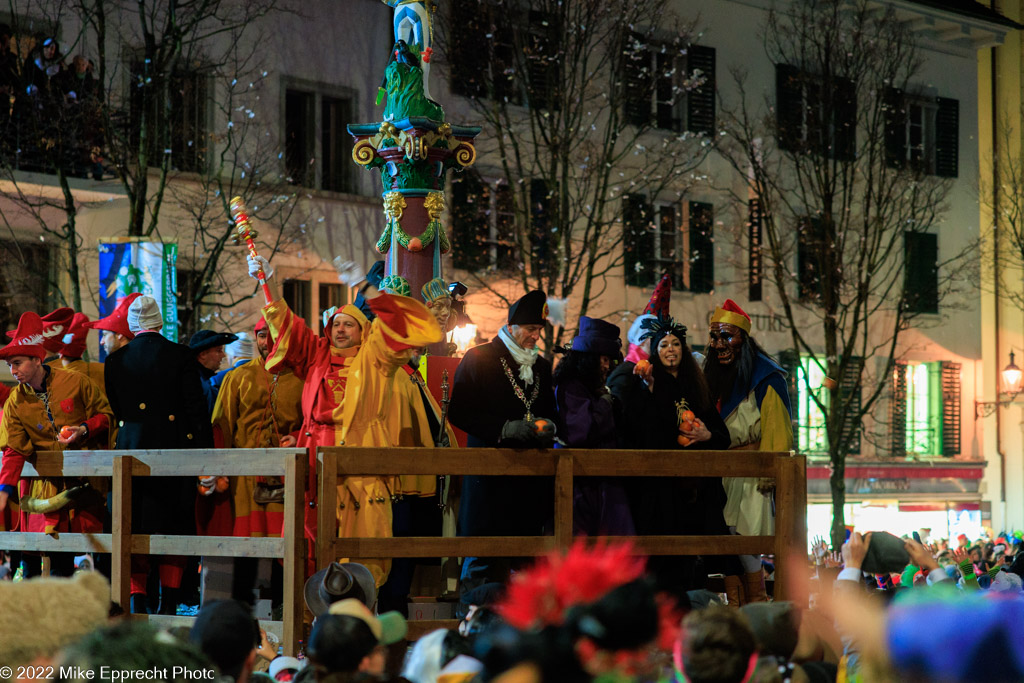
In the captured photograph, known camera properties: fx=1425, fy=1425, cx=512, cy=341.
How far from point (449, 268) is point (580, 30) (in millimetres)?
4110

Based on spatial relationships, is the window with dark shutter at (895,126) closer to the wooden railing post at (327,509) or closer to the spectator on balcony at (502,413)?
the spectator on balcony at (502,413)

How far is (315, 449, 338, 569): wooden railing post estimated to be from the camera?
23.2 feet

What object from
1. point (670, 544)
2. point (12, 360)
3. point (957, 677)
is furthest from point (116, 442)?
point (957, 677)

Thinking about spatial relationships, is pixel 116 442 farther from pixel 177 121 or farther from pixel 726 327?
pixel 177 121

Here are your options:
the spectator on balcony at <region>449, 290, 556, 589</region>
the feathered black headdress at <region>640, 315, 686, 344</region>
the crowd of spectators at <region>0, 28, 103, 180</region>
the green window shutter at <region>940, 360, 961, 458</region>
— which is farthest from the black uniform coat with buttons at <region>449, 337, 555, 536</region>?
the green window shutter at <region>940, 360, 961, 458</region>

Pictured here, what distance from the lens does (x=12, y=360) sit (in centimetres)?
916

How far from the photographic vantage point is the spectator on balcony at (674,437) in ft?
27.2

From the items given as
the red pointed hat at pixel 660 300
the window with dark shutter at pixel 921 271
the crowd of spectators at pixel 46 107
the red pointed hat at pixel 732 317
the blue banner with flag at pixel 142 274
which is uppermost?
the crowd of spectators at pixel 46 107

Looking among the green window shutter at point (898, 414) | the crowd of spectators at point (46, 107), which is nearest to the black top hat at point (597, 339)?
the crowd of spectators at point (46, 107)

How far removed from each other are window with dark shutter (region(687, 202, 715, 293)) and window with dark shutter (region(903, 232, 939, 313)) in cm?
347

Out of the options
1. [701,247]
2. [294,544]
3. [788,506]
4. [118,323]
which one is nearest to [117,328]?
[118,323]

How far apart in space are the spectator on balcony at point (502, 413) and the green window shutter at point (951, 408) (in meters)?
22.0

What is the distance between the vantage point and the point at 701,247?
24.8 m

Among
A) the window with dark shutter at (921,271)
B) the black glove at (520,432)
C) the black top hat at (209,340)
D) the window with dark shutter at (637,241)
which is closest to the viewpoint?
the black glove at (520,432)
